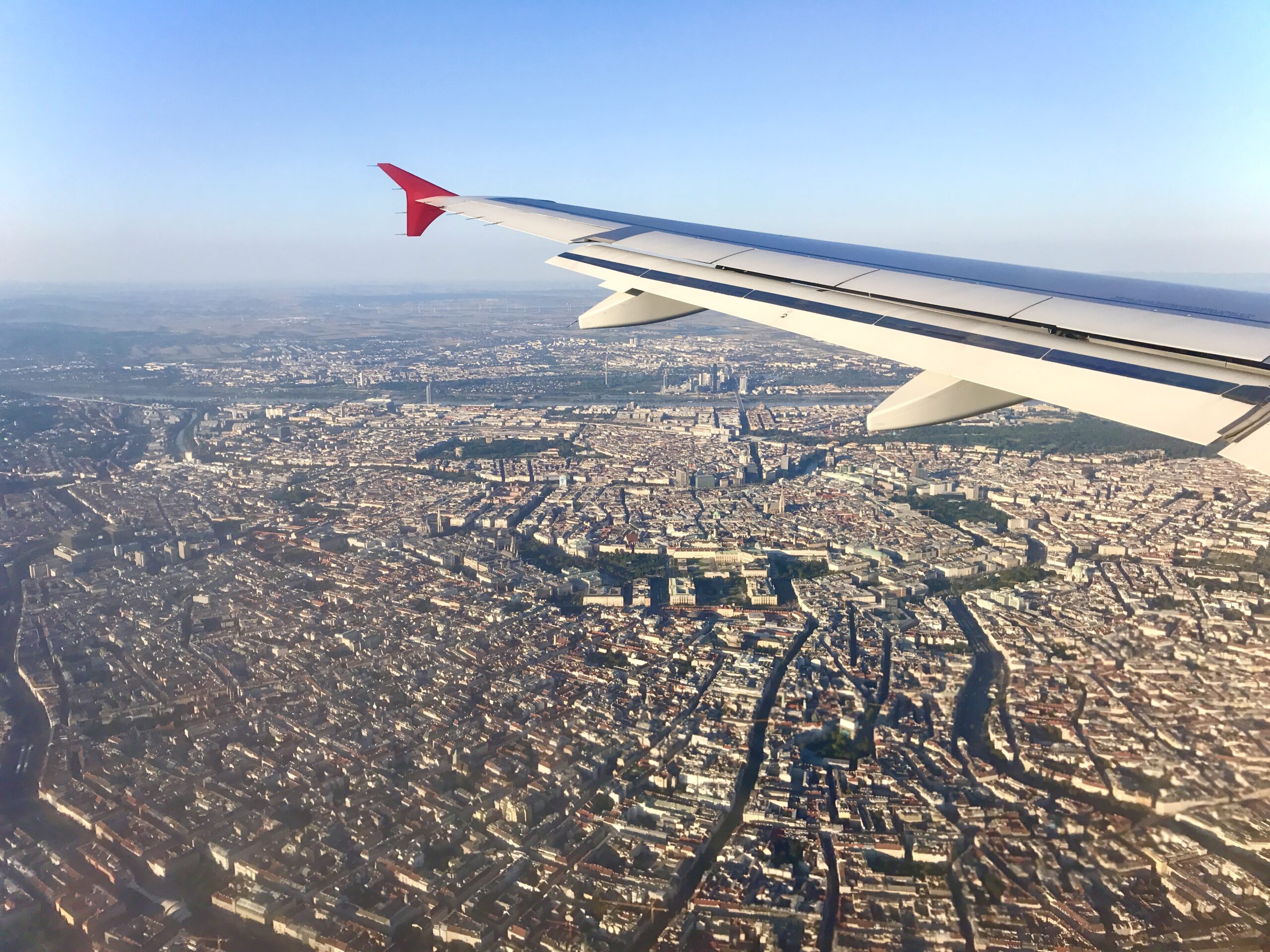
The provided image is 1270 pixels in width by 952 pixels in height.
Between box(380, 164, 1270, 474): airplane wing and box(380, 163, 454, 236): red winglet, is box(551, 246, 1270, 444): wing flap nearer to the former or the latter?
box(380, 164, 1270, 474): airplane wing

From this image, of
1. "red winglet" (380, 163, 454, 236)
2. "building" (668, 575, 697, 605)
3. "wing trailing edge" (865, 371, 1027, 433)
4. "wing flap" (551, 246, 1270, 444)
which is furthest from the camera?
"building" (668, 575, 697, 605)

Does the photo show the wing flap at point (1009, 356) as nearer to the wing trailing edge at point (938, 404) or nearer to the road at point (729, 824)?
the wing trailing edge at point (938, 404)

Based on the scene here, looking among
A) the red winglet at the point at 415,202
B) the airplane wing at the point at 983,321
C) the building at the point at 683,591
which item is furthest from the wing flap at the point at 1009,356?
the building at the point at 683,591

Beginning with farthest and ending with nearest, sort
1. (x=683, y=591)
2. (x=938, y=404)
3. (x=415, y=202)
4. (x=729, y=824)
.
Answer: (x=683, y=591)
(x=729, y=824)
(x=415, y=202)
(x=938, y=404)

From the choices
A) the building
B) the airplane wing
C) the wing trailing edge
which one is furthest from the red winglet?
the building

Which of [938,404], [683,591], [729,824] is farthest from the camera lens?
[683,591]

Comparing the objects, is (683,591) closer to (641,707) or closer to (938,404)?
(641,707)

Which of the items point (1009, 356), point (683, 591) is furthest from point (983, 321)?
point (683, 591)
